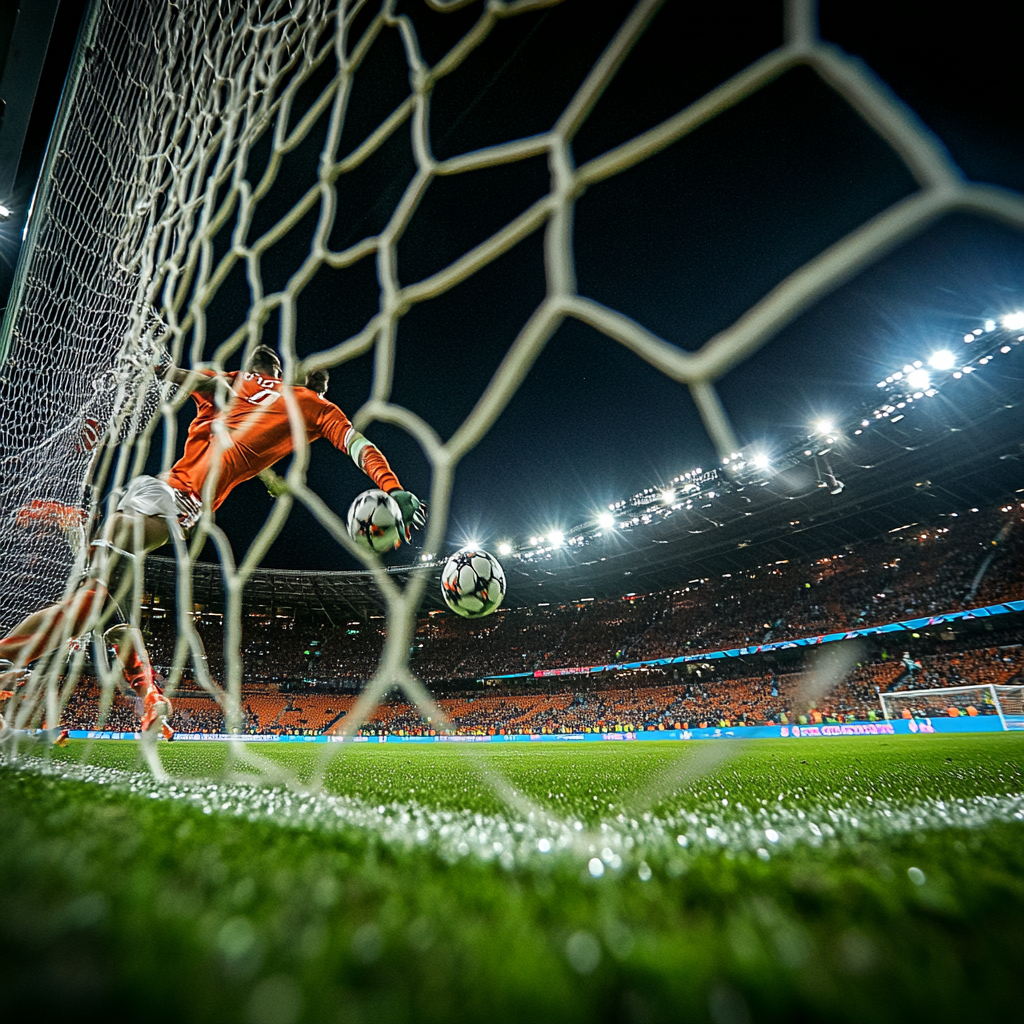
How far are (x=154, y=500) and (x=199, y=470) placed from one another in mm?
288

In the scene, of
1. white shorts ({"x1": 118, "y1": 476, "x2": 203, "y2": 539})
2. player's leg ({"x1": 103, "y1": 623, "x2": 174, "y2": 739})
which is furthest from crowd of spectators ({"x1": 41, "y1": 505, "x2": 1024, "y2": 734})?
white shorts ({"x1": 118, "y1": 476, "x2": 203, "y2": 539})

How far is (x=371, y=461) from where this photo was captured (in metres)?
2.67

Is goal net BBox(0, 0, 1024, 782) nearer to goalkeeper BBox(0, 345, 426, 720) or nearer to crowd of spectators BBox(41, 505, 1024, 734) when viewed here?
goalkeeper BBox(0, 345, 426, 720)

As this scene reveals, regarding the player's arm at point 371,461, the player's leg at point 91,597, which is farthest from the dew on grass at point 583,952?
the player's leg at point 91,597

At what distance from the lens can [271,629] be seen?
32.3 metres

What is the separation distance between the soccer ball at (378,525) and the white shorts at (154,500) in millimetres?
1030

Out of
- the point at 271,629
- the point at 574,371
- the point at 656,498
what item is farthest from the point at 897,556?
the point at 271,629

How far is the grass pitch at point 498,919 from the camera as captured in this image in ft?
1.47

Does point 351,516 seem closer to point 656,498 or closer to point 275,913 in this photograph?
point 275,913

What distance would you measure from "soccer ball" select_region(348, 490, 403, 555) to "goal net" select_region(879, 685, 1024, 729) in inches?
835

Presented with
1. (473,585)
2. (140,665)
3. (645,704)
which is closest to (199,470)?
(473,585)

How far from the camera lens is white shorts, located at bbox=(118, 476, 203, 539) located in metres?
2.86

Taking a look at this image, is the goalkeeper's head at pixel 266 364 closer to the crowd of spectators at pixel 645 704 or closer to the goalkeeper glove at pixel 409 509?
the goalkeeper glove at pixel 409 509

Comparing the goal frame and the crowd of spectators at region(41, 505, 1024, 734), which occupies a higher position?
the crowd of spectators at region(41, 505, 1024, 734)
